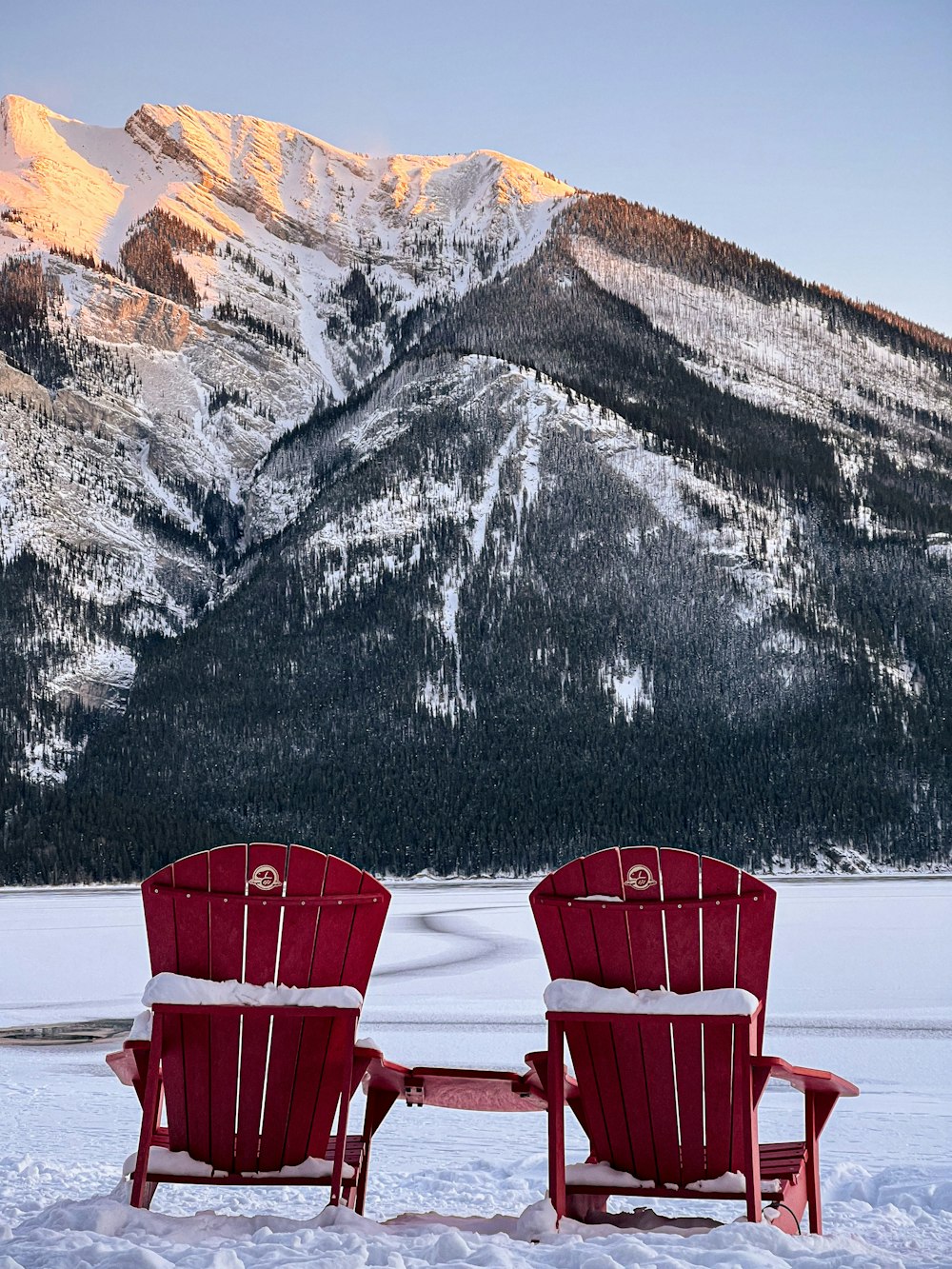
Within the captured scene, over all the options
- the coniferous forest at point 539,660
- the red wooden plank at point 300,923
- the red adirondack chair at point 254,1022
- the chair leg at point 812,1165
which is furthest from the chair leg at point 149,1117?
the coniferous forest at point 539,660

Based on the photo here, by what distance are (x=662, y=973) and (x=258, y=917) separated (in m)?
1.44

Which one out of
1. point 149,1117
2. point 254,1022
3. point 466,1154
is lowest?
point 466,1154

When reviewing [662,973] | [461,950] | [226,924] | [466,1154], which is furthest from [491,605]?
[662,973]

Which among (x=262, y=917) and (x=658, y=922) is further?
(x=262, y=917)

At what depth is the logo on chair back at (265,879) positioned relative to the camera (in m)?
4.86

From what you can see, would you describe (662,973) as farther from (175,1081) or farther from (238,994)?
(175,1081)

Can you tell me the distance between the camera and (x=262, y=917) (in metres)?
4.82

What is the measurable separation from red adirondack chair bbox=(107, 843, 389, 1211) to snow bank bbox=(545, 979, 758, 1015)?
0.71 m

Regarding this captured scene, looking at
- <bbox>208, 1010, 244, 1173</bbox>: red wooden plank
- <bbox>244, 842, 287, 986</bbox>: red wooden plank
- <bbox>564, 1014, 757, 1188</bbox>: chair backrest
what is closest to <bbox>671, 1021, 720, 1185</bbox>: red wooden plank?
<bbox>564, 1014, 757, 1188</bbox>: chair backrest

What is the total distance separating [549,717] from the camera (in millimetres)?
110438

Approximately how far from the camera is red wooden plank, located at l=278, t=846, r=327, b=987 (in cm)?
484

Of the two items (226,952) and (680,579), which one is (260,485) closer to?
(680,579)

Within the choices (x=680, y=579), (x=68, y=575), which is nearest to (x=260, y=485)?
(x=68, y=575)

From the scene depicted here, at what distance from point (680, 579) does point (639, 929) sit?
389 ft
